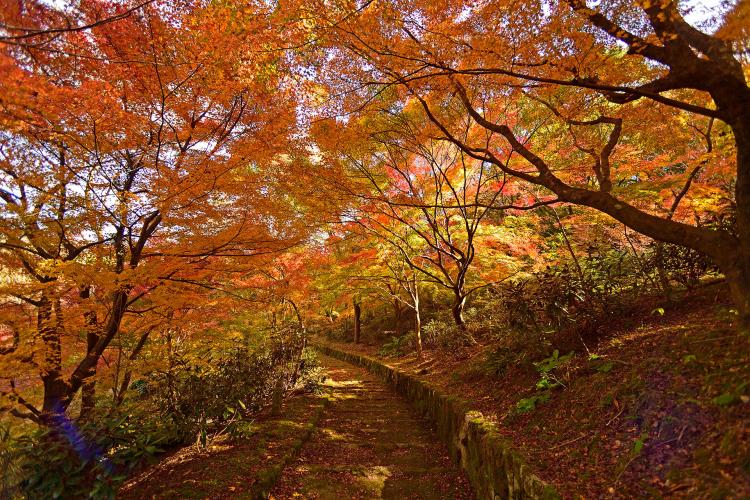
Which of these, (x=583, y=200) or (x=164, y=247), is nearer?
(x=583, y=200)

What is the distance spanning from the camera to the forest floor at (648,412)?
7.73 ft

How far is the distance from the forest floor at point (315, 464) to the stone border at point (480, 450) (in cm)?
30

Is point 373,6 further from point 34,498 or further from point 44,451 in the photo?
point 34,498

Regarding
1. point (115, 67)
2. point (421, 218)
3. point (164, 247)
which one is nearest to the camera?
point (115, 67)

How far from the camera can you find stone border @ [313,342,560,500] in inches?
126

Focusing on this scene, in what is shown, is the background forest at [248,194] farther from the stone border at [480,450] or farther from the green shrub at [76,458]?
the stone border at [480,450]

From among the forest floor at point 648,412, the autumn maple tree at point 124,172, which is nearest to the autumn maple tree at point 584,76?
the forest floor at point 648,412

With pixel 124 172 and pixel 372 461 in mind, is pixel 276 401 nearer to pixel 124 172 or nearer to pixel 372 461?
pixel 372 461

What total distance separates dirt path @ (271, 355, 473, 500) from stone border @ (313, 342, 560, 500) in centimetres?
29

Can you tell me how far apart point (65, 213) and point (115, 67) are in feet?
7.61

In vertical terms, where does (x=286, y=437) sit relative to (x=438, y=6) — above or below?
below

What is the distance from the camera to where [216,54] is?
484 centimetres

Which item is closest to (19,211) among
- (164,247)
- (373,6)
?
(164,247)

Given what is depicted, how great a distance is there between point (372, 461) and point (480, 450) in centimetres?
207
